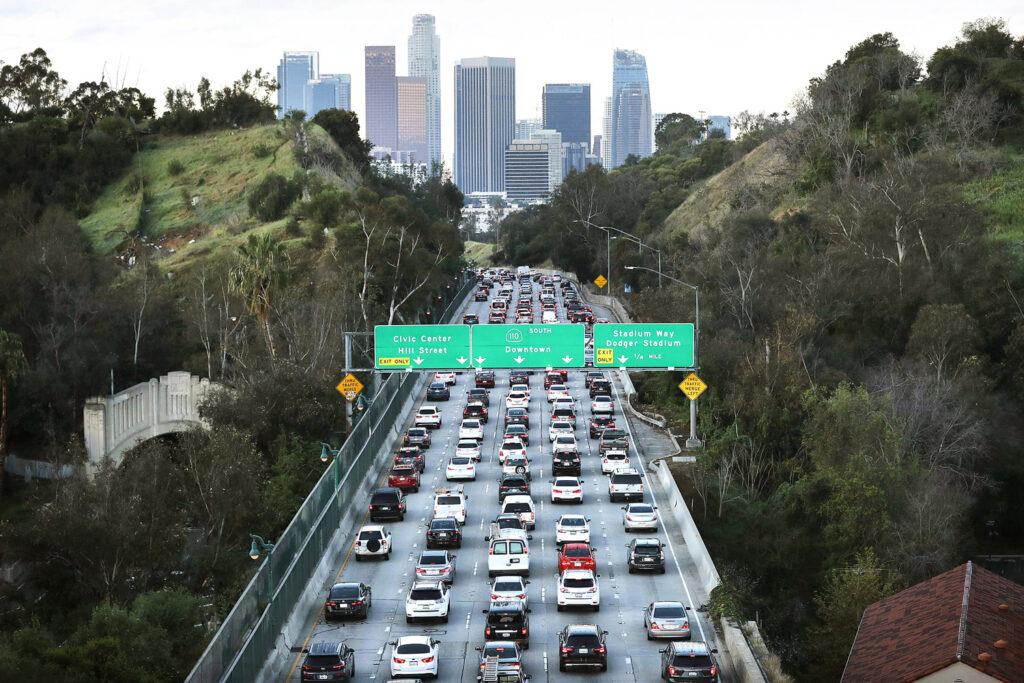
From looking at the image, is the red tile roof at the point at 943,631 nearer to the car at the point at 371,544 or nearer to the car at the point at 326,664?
the car at the point at 326,664

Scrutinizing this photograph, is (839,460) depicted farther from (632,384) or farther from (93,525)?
(93,525)

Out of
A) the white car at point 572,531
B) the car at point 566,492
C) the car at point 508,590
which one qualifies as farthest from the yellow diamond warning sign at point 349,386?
the car at point 508,590

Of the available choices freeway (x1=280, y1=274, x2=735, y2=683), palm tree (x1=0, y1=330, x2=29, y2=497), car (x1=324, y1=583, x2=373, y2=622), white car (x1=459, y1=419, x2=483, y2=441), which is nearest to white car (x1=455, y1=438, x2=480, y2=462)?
white car (x1=459, y1=419, x2=483, y2=441)

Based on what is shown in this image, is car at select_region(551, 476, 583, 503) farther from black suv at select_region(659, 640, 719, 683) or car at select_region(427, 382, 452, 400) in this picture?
car at select_region(427, 382, 452, 400)

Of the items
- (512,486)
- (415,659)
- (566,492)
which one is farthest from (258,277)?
(415,659)

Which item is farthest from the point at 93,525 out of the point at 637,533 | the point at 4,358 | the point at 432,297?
the point at 432,297
